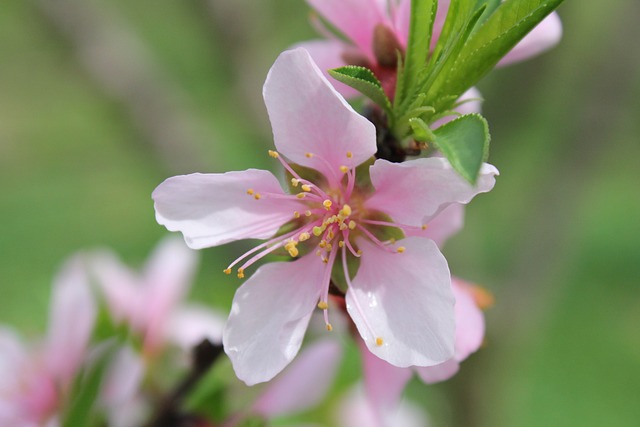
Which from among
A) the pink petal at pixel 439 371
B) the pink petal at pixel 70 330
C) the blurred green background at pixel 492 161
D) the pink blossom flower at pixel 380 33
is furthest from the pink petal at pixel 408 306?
the blurred green background at pixel 492 161

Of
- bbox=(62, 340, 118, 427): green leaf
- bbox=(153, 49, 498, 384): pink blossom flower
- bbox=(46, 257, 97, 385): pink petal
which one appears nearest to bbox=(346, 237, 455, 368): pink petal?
bbox=(153, 49, 498, 384): pink blossom flower

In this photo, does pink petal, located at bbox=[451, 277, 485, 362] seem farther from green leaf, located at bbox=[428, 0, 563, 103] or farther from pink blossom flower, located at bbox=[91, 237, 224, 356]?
pink blossom flower, located at bbox=[91, 237, 224, 356]

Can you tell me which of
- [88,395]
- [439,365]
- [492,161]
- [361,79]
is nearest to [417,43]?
[361,79]

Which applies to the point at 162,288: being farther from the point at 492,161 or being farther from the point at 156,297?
the point at 492,161

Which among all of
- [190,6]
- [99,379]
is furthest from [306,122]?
[190,6]

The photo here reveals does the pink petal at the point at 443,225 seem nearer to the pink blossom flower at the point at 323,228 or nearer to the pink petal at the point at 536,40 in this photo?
the pink blossom flower at the point at 323,228

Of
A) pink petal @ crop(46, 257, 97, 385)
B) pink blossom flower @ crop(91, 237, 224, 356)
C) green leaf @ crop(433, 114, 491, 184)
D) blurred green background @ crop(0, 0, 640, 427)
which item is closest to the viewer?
green leaf @ crop(433, 114, 491, 184)

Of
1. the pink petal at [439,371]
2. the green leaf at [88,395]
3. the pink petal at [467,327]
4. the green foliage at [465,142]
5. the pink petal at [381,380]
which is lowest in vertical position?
the pink petal at [381,380]
